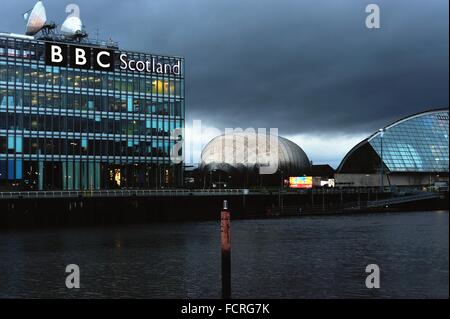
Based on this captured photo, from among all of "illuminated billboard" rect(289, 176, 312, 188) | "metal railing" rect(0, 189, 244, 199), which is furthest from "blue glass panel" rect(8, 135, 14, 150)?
"illuminated billboard" rect(289, 176, 312, 188)

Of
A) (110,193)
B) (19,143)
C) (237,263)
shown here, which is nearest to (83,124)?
(19,143)

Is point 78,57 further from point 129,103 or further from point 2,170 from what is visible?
point 2,170

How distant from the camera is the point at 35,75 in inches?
5236

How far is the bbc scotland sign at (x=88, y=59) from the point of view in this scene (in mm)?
136375

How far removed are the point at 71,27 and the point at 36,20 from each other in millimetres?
7099

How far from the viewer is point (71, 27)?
138 m

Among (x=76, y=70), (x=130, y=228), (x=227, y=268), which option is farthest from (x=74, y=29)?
(x=227, y=268)

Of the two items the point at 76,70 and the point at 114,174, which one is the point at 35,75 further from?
the point at 114,174

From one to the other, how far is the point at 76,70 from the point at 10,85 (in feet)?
46.2

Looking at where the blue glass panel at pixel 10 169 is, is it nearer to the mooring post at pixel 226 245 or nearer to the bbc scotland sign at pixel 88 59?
the bbc scotland sign at pixel 88 59

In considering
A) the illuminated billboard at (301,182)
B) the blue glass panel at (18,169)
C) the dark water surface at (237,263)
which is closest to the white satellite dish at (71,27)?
the blue glass panel at (18,169)

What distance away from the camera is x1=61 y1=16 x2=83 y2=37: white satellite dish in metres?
138
